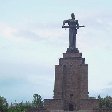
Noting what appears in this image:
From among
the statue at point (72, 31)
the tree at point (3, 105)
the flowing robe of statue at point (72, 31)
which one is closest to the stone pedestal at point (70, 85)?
the statue at point (72, 31)

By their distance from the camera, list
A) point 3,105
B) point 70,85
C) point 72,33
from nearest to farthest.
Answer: point 3,105, point 70,85, point 72,33

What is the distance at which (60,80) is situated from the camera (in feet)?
172

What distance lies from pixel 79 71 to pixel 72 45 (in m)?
2.94

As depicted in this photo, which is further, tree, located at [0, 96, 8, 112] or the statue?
the statue

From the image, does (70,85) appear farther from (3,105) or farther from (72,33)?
(3,105)

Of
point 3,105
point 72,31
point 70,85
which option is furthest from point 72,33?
point 3,105

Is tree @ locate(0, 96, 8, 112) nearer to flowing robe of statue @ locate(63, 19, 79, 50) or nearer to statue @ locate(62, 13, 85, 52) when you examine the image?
statue @ locate(62, 13, 85, 52)

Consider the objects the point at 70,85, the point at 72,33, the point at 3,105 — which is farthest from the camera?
the point at 72,33

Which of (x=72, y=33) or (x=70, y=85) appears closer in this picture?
(x=70, y=85)

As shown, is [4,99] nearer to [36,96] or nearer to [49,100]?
[49,100]

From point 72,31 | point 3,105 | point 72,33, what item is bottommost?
point 3,105

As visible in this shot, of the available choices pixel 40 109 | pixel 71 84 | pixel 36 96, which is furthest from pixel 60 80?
pixel 36 96

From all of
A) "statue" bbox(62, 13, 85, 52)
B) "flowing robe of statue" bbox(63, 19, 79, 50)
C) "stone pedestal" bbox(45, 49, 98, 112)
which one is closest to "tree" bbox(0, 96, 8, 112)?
"stone pedestal" bbox(45, 49, 98, 112)

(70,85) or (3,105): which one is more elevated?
(70,85)
